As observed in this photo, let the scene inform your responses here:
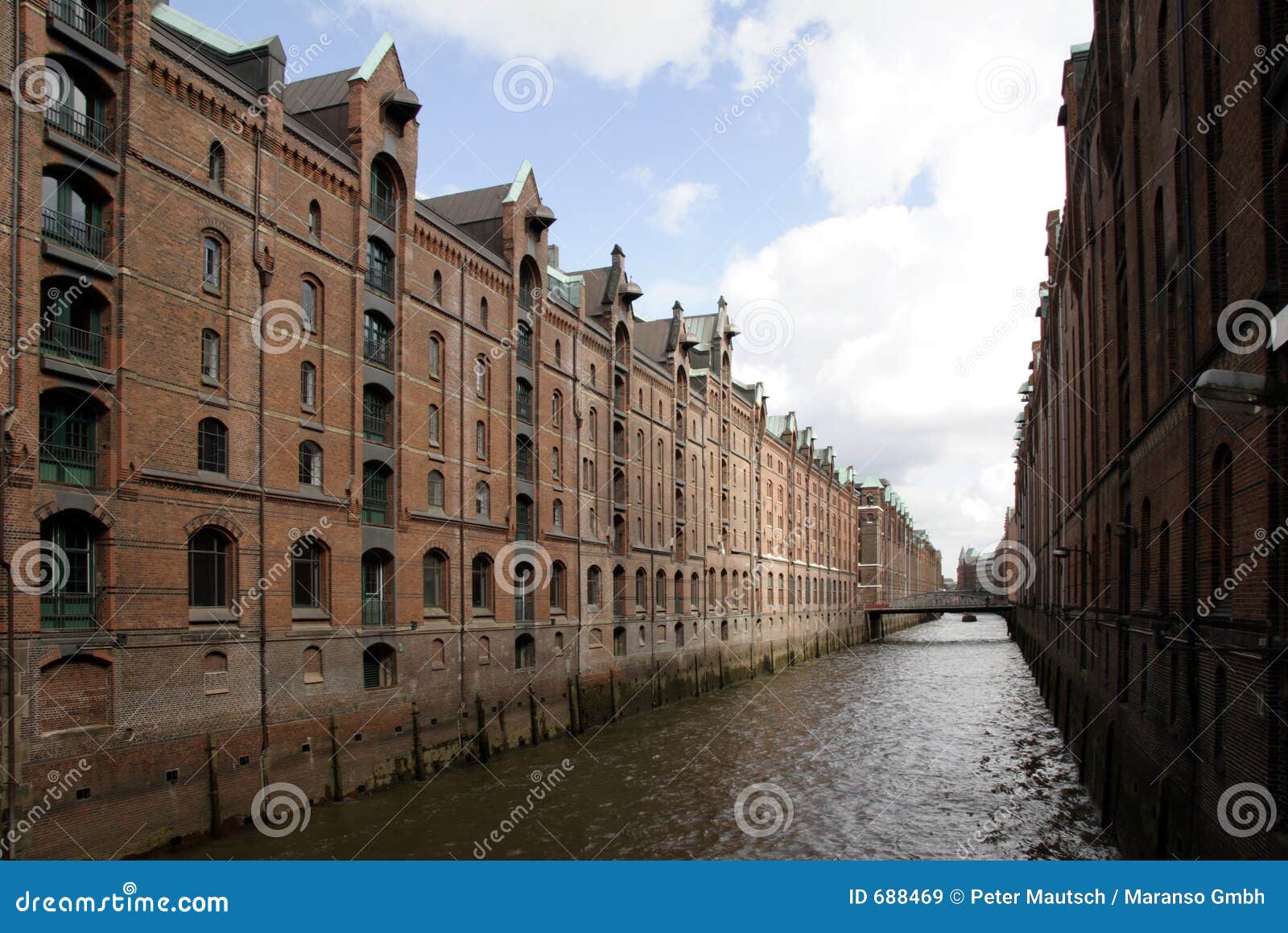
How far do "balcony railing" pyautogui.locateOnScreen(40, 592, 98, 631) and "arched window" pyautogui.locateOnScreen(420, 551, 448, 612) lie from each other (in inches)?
392

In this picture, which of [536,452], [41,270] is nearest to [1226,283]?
[41,270]

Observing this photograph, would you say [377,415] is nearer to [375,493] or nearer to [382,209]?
[375,493]

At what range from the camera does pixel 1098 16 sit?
20484mm

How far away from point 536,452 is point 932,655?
50.4 metres

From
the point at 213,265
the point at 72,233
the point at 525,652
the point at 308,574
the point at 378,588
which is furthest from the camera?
the point at 525,652

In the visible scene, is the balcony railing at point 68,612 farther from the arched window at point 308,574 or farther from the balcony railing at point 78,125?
the balcony railing at point 78,125

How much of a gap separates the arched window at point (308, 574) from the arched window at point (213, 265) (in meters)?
5.58

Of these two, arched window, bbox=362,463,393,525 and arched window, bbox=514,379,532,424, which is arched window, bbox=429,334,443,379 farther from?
arched window, bbox=514,379,532,424

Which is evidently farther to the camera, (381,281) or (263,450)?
(381,281)

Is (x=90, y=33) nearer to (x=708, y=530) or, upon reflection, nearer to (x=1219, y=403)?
(x=1219, y=403)

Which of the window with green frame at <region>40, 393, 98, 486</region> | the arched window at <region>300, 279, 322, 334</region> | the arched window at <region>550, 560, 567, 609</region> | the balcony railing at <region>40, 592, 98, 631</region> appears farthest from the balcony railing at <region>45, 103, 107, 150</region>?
the arched window at <region>550, 560, 567, 609</region>

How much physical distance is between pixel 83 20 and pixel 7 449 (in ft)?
25.1

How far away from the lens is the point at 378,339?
24.8m

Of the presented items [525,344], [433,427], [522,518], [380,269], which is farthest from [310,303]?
[522,518]
